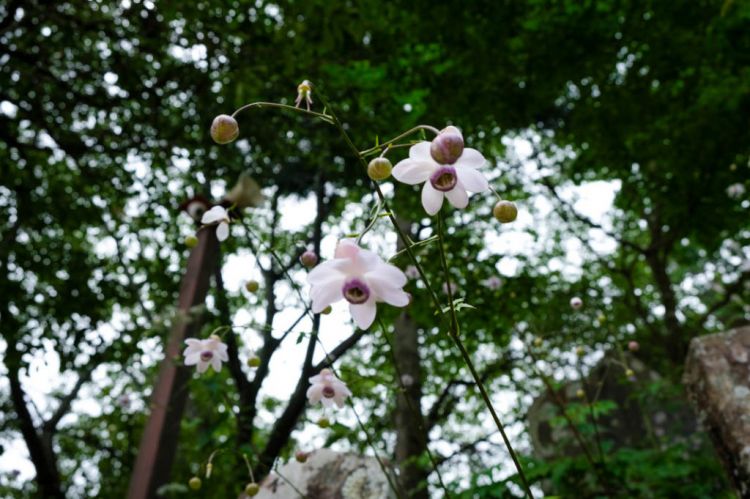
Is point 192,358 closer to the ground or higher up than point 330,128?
closer to the ground

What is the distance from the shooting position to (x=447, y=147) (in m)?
0.85

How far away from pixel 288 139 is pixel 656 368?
17.7 feet

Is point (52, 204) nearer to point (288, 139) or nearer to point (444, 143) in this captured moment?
point (288, 139)

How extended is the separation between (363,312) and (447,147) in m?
0.30

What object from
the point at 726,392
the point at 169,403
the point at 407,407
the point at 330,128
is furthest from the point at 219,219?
the point at 407,407

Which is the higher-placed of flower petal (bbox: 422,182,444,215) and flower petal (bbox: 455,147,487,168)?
flower petal (bbox: 455,147,487,168)

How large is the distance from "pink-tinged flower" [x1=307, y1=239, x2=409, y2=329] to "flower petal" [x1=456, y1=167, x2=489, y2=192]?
0.65ft

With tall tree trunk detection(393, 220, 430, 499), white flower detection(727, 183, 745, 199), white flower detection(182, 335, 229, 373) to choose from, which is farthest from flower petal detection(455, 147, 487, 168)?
tall tree trunk detection(393, 220, 430, 499)

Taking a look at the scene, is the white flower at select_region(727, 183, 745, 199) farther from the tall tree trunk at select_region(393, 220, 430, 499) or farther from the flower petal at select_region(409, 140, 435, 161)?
the flower petal at select_region(409, 140, 435, 161)

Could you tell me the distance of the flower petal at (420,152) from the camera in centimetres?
98

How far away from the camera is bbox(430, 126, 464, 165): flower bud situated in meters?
0.85

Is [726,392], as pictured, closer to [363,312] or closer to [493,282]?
[493,282]

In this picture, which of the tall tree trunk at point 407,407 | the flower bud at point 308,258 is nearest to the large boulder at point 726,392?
the flower bud at point 308,258

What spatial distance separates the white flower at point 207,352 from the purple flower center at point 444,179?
1040 millimetres
